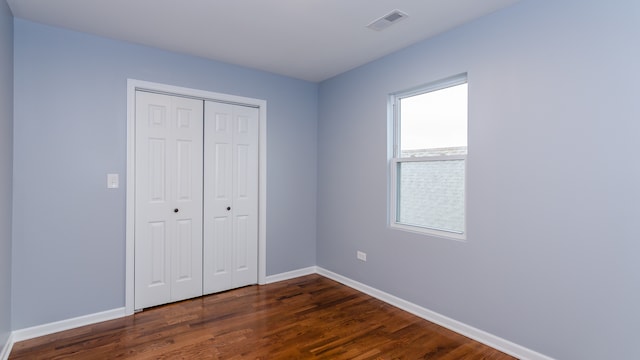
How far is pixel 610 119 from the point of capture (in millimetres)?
1925

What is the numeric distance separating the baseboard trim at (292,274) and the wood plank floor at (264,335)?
0.56m

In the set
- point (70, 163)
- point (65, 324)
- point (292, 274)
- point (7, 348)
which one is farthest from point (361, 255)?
point (7, 348)

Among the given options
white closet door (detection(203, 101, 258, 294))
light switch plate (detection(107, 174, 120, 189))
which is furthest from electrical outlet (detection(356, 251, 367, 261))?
light switch plate (detection(107, 174, 120, 189))

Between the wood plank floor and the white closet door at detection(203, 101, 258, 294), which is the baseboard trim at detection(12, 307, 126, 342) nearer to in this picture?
the wood plank floor

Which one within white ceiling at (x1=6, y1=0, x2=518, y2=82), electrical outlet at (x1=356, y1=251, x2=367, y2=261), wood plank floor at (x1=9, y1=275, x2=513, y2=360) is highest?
white ceiling at (x1=6, y1=0, x2=518, y2=82)

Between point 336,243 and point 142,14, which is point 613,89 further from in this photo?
point 142,14

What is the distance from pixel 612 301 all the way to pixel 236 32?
330 cm

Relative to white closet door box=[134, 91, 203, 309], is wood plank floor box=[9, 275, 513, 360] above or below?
below

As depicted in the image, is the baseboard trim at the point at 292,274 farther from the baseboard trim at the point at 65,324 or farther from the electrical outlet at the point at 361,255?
the baseboard trim at the point at 65,324

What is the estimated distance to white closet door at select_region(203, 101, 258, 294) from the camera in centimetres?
352

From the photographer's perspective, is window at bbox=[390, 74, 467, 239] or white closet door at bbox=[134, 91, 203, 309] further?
white closet door at bbox=[134, 91, 203, 309]

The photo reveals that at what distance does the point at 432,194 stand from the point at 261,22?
6.90ft

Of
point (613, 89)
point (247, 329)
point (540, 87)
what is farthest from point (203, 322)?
point (613, 89)

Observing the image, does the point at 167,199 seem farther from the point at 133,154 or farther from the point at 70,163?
the point at 70,163
